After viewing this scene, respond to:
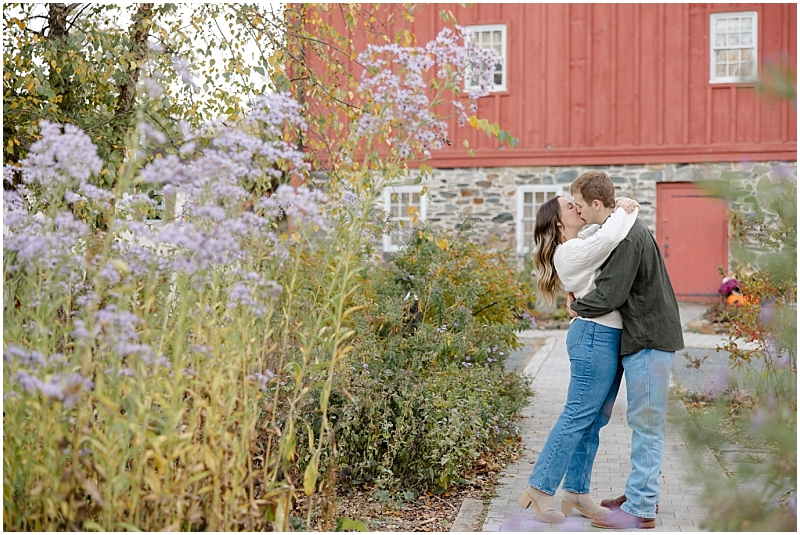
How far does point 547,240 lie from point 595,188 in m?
0.39

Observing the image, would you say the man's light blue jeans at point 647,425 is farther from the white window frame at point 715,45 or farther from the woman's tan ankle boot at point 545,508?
the white window frame at point 715,45

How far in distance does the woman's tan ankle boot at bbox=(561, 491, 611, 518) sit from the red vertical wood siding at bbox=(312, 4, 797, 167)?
1136 cm

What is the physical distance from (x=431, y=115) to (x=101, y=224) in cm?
222

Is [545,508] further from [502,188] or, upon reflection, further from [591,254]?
[502,188]

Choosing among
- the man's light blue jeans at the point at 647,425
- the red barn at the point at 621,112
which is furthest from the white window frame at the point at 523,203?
the man's light blue jeans at the point at 647,425

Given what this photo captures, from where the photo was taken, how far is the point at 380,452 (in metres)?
4.50

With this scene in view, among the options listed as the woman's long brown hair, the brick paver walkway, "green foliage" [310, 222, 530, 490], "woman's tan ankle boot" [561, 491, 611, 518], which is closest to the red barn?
the brick paver walkway

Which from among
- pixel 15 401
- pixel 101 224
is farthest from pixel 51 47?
pixel 15 401

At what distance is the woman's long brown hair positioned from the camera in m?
4.21

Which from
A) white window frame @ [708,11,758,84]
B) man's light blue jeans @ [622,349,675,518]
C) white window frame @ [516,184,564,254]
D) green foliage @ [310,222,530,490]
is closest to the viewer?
man's light blue jeans @ [622,349,675,518]

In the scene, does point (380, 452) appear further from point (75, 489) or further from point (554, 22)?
point (554, 22)

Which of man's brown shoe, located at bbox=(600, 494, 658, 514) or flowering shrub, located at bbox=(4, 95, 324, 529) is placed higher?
flowering shrub, located at bbox=(4, 95, 324, 529)

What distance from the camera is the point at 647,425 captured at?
381cm

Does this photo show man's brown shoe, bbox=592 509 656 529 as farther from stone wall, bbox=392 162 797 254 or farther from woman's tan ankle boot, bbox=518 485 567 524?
stone wall, bbox=392 162 797 254
